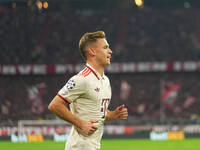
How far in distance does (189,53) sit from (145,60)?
295cm

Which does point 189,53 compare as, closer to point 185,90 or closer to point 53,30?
point 185,90

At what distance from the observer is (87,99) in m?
3.88

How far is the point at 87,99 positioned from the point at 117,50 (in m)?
23.9

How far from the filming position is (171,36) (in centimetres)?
2852

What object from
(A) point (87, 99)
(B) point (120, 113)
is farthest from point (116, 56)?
(A) point (87, 99)

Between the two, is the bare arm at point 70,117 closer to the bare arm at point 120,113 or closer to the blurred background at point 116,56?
the bare arm at point 120,113

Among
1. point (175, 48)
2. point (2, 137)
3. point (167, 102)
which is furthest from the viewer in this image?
point (175, 48)

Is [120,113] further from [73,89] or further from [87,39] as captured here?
[87,39]

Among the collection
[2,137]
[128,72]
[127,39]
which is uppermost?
[127,39]

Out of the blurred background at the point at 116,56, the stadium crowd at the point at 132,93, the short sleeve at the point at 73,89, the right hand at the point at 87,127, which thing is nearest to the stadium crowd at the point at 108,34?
the blurred background at the point at 116,56

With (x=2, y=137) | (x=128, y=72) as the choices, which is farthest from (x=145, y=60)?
(x=2, y=137)

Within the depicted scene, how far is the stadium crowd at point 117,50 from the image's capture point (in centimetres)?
2573

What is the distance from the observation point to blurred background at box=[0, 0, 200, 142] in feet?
84.7

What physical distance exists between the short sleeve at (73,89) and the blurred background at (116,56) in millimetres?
20461
